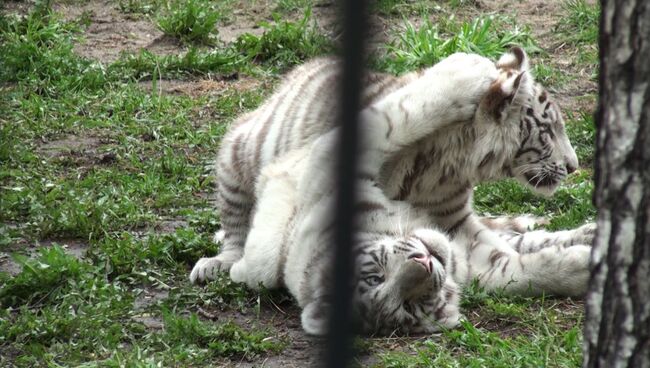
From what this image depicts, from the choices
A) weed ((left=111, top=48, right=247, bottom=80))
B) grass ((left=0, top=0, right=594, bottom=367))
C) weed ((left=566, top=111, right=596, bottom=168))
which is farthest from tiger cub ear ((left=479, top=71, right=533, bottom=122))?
weed ((left=111, top=48, right=247, bottom=80))

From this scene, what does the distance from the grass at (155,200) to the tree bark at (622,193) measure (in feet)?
4.36

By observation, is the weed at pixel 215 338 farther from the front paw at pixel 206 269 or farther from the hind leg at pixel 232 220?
the hind leg at pixel 232 220

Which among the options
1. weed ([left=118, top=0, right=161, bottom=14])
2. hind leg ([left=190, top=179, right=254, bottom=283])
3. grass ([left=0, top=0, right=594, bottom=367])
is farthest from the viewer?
weed ([left=118, top=0, right=161, bottom=14])

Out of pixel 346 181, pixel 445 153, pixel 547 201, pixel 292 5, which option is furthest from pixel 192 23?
pixel 346 181

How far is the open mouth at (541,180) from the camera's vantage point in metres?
5.20

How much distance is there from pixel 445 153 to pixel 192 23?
406 cm

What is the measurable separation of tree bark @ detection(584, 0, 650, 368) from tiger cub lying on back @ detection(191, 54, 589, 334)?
1.67 m

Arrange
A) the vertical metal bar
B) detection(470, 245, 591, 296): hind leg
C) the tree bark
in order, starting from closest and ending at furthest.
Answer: the vertical metal bar < the tree bark < detection(470, 245, 591, 296): hind leg

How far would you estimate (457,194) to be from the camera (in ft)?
17.2

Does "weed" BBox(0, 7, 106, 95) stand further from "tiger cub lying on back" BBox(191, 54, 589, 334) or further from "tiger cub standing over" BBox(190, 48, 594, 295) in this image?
"tiger cub lying on back" BBox(191, 54, 589, 334)

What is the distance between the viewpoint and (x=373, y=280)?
4.44m

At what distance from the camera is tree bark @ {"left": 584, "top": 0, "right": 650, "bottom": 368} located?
2436 mm

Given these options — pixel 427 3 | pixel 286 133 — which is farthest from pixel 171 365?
pixel 427 3

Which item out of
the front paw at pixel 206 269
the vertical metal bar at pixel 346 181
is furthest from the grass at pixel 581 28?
the vertical metal bar at pixel 346 181
